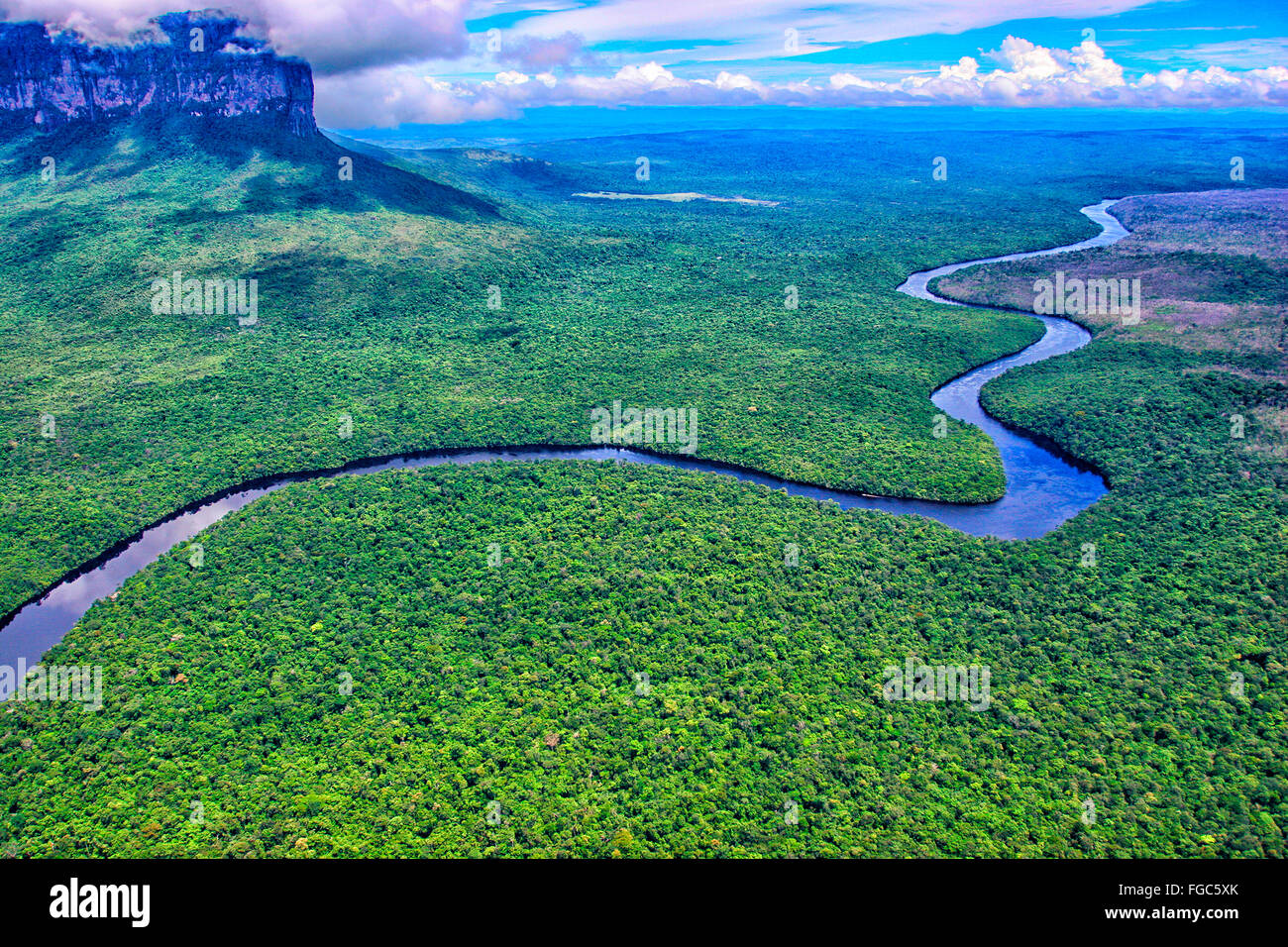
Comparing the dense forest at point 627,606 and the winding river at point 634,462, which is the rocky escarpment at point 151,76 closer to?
the dense forest at point 627,606

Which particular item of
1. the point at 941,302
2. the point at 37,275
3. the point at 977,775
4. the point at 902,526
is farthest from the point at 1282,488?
the point at 37,275

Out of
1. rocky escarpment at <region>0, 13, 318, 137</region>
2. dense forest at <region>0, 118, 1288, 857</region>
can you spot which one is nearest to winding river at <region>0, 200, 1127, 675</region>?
dense forest at <region>0, 118, 1288, 857</region>

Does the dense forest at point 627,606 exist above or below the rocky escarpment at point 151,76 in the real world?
below

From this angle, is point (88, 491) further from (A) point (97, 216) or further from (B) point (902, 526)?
(A) point (97, 216)

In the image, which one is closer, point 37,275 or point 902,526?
point 902,526

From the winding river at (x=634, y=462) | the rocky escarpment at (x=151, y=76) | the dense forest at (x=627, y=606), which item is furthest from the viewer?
the rocky escarpment at (x=151, y=76)

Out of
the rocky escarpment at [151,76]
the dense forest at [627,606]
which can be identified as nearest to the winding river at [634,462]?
the dense forest at [627,606]

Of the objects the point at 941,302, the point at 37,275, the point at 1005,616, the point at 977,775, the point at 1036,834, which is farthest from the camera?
the point at 941,302
